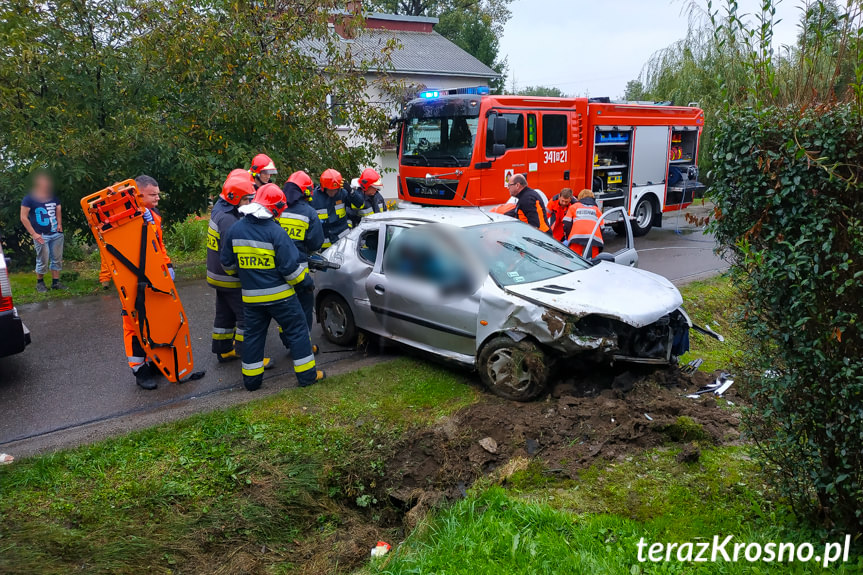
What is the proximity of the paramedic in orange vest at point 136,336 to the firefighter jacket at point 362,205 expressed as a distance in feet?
12.0

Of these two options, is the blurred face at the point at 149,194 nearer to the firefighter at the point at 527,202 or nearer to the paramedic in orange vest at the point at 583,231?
the firefighter at the point at 527,202

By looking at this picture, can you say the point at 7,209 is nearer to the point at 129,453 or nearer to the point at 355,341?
the point at 355,341

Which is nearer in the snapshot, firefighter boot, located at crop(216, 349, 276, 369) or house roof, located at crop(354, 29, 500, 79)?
firefighter boot, located at crop(216, 349, 276, 369)

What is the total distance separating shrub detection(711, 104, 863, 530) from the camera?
2797 millimetres

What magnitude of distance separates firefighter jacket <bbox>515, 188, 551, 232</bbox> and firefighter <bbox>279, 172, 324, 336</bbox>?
2.93 m

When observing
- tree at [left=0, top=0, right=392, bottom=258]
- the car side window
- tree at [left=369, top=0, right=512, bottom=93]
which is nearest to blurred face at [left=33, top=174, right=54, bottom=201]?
tree at [left=0, top=0, right=392, bottom=258]

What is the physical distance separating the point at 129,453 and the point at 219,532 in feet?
3.81

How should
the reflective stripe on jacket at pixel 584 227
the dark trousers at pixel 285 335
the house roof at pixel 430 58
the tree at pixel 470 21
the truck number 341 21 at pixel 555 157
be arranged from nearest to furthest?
the dark trousers at pixel 285 335 → the reflective stripe on jacket at pixel 584 227 → the truck number 341 21 at pixel 555 157 → the house roof at pixel 430 58 → the tree at pixel 470 21

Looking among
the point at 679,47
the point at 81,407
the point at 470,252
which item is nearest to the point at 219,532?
the point at 81,407

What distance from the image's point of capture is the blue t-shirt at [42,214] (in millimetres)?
9258

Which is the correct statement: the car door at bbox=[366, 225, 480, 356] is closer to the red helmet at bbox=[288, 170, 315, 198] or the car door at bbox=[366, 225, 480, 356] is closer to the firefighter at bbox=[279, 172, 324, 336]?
the firefighter at bbox=[279, 172, 324, 336]

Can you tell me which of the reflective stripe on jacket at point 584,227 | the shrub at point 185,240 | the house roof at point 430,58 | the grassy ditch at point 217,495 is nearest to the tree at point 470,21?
the house roof at point 430,58

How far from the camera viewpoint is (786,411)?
3172 millimetres

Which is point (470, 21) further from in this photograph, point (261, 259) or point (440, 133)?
point (261, 259)
